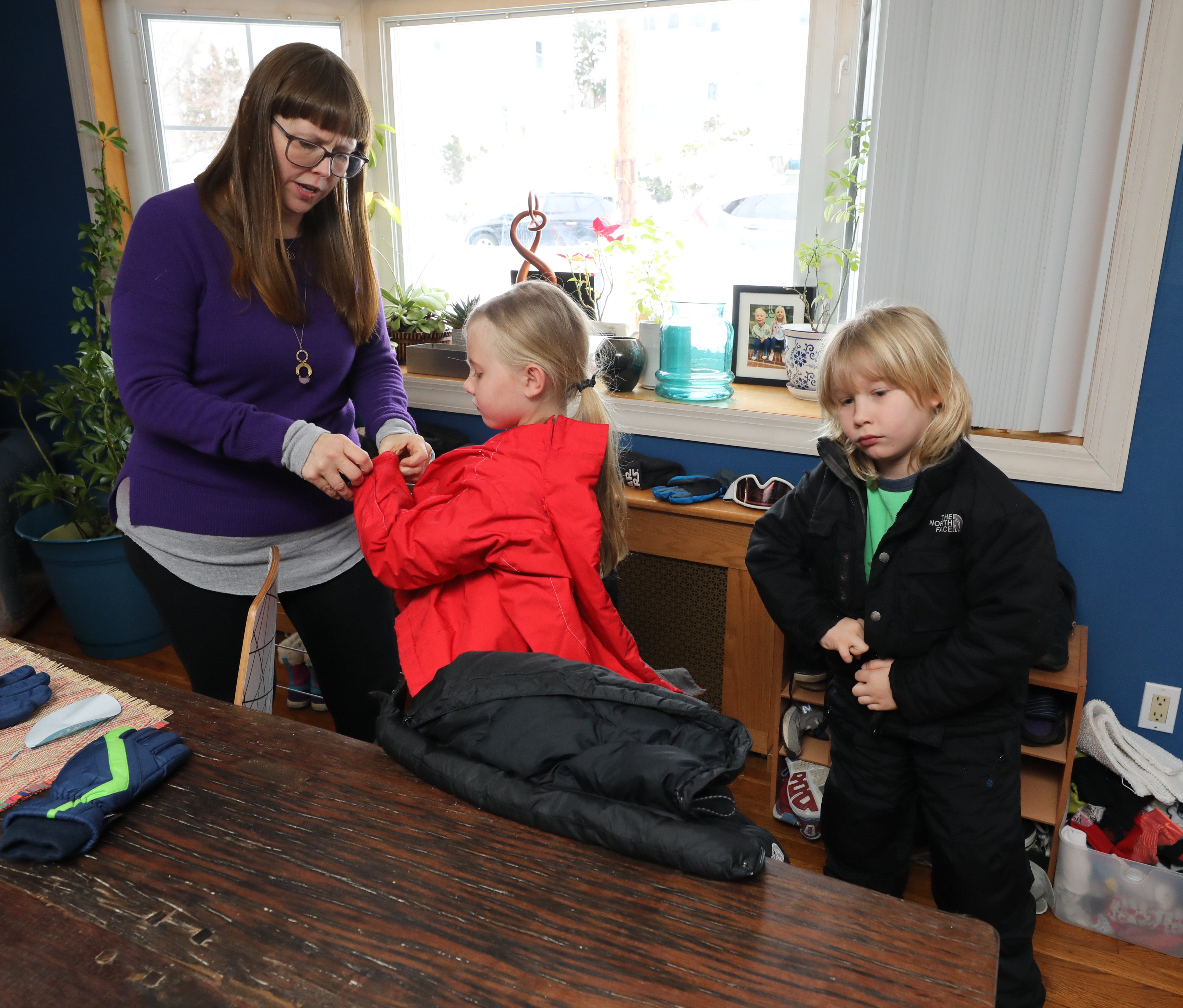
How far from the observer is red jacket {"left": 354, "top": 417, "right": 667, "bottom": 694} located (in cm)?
117

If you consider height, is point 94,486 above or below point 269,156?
below

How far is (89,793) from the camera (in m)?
0.83

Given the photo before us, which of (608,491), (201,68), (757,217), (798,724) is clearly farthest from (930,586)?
(201,68)

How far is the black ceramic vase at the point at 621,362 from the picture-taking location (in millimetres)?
2406

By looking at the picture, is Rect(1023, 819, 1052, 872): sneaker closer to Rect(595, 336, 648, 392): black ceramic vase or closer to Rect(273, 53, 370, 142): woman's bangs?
Rect(595, 336, 648, 392): black ceramic vase

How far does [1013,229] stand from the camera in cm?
177

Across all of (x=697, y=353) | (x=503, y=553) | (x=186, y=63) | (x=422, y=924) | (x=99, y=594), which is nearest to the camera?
(x=422, y=924)

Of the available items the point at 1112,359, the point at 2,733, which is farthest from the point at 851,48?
the point at 2,733

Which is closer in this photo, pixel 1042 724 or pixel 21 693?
pixel 21 693

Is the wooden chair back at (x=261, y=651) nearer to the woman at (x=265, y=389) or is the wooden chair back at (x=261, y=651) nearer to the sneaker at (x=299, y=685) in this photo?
the woman at (x=265, y=389)

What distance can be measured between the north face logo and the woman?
83 centimetres

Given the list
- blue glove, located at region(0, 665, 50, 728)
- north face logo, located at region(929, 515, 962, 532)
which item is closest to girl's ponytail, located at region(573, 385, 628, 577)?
north face logo, located at region(929, 515, 962, 532)

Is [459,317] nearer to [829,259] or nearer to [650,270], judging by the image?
[650,270]

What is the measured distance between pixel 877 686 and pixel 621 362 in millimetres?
1300
